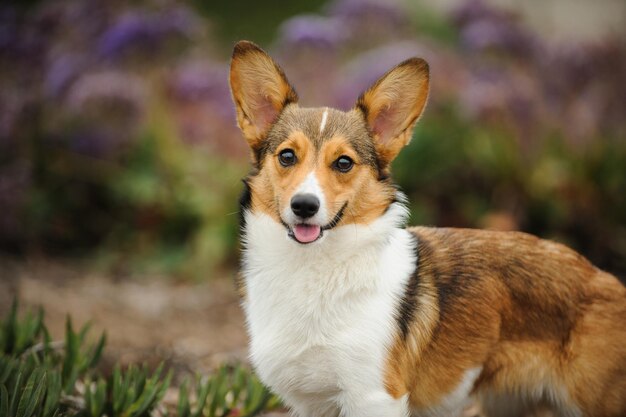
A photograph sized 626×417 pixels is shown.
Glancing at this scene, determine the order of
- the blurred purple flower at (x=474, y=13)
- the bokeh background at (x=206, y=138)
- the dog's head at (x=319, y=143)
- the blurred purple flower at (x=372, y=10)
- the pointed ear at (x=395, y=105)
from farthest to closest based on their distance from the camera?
the blurred purple flower at (x=372, y=10)
the blurred purple flower at (x=474, y=13)
the bokeh background at (x=206, y=138)
the pointed ear at (x=395, y=105)
the dog's head at (x=319, y=143)

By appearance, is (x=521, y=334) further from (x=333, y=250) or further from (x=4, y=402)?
(x=4, y=402)

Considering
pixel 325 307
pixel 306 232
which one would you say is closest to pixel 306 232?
pixel 306 232

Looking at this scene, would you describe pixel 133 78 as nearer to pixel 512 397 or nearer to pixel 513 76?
pixel 513 76

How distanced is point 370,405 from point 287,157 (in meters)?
1.13

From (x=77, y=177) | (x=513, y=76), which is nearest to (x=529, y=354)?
(x=513, y=76)

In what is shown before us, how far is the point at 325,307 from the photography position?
117 inches

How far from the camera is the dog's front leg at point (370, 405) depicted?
2.86 meters

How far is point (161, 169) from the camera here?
6957 millimetres

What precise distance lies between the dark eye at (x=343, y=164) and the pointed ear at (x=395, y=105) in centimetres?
22

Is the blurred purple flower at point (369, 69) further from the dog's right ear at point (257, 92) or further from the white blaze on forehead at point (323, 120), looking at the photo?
the white blaze on forehead at point (323, 120)

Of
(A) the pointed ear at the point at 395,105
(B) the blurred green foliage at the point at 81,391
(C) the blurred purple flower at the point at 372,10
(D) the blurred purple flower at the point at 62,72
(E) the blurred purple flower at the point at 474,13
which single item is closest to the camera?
(B) the blurred green foliage at the point at 81,391

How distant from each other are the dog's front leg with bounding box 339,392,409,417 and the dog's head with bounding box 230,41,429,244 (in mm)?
693

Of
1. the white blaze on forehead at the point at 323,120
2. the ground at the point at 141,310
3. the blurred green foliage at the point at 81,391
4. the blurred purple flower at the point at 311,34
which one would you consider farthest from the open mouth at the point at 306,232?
the blurred purple flower at the point at 311,34

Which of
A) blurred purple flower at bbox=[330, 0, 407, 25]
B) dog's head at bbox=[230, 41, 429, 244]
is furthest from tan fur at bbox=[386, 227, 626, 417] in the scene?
blurred purple flower at bbox=[330, 0, 407, 25]
